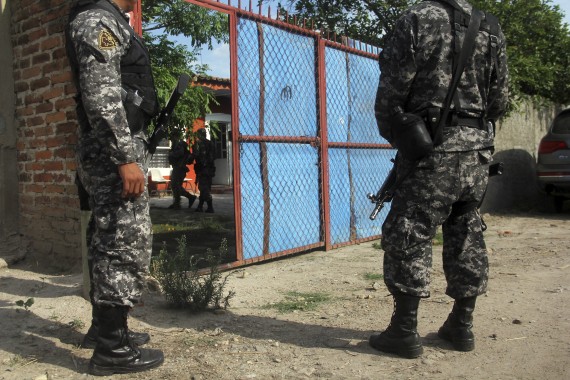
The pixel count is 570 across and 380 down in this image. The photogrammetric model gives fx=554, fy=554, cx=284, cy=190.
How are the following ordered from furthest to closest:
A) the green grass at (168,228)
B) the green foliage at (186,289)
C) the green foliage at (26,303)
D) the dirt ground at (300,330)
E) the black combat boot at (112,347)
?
the green grass at (168,228) < the green foliage at (186,289) < the green foliage at (26,303) < the dirt ground at (300,330) < the black combat boot at (112,347)

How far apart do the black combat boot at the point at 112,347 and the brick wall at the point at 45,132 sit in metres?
1.78

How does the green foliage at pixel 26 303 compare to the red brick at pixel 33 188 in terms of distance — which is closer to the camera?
the green foliage at pixel 26 303

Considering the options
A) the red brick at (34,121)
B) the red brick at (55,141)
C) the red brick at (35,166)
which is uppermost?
the red brick at (34,121)

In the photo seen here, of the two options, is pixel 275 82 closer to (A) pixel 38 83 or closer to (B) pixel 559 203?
(A) pixel 38 83

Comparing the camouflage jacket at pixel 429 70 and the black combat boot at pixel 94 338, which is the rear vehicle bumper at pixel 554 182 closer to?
the camouflage jacket at pixel 429 70

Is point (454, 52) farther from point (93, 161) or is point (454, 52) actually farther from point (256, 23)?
point (256, 23)

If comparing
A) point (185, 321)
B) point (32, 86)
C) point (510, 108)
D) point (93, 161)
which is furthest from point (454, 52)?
point (510, 108)

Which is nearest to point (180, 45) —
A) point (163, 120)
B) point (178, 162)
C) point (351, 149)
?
point (178, 162)

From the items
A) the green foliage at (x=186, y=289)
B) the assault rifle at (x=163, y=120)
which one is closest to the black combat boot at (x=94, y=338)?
the green foliage at (x=186, y=289)

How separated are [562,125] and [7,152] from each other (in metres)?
7.86

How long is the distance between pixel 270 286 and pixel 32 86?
251cm

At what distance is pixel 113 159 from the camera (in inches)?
96.6

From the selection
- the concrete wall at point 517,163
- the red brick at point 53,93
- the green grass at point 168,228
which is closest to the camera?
the red brick at point 53,93

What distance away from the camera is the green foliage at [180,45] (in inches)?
382
